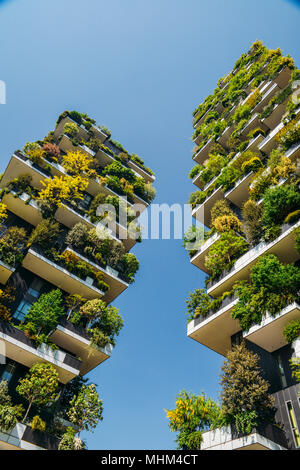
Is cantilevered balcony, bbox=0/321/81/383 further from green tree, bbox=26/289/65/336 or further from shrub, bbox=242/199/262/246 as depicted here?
shrub, bbox=242/199/262/246

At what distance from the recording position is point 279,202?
21172 mm

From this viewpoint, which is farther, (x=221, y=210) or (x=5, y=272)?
(x=221, y=210)

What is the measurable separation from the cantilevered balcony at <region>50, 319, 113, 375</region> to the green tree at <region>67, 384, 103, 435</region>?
10.4 ft

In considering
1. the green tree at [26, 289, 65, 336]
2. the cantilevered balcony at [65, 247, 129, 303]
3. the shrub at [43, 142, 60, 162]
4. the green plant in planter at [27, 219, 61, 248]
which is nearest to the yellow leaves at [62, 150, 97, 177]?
the shrub at [43, 142, 60, 162]

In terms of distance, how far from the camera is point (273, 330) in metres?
19.0

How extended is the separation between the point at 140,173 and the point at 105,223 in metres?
13.4

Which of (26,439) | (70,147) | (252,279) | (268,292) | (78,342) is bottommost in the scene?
(26,439)

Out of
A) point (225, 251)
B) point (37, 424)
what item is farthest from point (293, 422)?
point (37, 424)

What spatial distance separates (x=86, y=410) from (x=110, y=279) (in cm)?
1061

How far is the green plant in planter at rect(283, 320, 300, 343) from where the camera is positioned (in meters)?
17.2

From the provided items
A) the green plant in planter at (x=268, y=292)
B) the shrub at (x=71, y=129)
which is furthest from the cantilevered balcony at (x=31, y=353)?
the shrub at (x=71, y=129)

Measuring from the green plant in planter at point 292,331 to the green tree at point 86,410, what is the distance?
40.2ft

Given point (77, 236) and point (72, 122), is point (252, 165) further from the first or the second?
point (72, 122)

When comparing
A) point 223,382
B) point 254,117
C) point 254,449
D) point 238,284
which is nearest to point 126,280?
point 238,284
